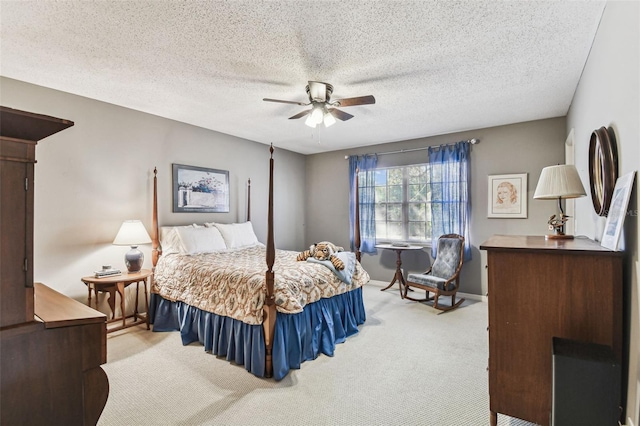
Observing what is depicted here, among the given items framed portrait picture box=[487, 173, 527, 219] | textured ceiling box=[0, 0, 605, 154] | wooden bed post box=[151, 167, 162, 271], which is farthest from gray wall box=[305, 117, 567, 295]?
wooden bed post box=[151, 167, 162, 271]

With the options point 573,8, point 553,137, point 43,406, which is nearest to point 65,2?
point 43,406

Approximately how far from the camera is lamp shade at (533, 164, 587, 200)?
6.84 feet

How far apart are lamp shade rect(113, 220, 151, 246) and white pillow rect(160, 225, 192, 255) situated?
0.38 metres

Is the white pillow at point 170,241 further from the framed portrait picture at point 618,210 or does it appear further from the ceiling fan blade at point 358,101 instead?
the framed portrait picture at point 618,210

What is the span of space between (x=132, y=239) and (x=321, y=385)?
2557mm

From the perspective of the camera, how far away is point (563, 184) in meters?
2.11

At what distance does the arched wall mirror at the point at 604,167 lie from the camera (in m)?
1.74

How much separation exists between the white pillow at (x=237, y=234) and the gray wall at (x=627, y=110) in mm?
3903

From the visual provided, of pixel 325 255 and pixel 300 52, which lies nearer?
pixel 300 52

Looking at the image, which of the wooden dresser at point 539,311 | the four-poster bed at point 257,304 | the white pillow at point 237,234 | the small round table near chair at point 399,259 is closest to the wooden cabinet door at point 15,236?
the four-poster bed at point 257,304

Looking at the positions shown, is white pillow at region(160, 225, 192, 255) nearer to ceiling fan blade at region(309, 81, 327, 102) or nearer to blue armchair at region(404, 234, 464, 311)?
ceiling fan blade at region(309, 81, 327, 102)

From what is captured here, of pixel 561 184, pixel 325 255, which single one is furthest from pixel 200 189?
pixel 561 184

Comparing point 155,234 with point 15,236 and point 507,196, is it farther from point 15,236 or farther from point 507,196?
point 507,196

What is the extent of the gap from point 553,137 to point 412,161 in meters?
1.93
